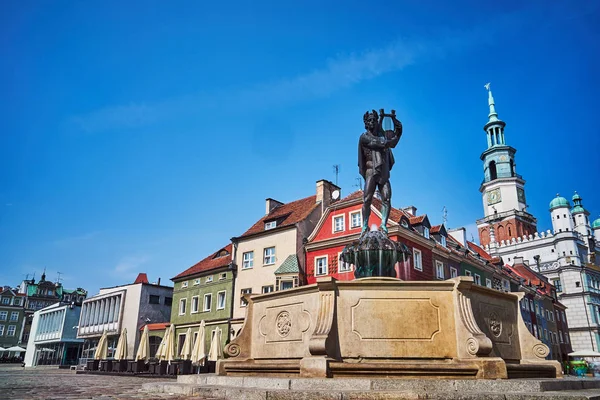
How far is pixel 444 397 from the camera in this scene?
6391 millimetres

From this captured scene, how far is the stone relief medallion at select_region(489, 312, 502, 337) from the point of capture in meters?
9.51

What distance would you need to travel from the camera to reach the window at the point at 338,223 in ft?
120

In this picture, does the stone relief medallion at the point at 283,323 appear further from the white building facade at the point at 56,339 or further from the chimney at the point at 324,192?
the white building facade at the point at 56,339

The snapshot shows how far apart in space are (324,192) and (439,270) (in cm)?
1165

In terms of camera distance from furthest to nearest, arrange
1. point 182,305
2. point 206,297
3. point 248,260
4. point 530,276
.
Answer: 1. point 530,276
2. point 182,305
3. point 206,297
4. point 248,260

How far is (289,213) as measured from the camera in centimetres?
4169

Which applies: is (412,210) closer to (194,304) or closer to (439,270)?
(439,270)

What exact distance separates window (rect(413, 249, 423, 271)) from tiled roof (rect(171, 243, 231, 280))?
17.3 metres

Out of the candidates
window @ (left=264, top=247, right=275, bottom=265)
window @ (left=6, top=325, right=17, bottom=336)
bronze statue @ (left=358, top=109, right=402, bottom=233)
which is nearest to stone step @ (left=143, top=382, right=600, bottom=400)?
bronze statue @ (left=358, top=109, right=402, bottom=233)

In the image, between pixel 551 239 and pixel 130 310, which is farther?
pixel 551 239

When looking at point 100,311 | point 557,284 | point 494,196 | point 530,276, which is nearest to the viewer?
point 100,311

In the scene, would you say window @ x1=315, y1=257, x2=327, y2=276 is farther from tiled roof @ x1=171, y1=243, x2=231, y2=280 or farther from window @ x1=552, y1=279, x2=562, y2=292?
window @ x1=552, y1=279, x2=562, y2=292

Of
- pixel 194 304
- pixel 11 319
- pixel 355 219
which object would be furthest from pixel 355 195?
pixel 11 319

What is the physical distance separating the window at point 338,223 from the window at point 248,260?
28.3 feet
